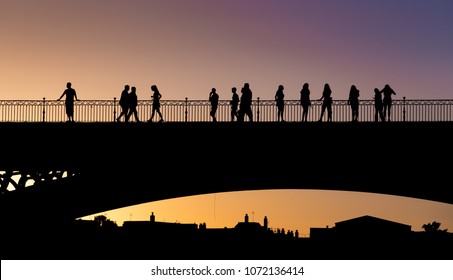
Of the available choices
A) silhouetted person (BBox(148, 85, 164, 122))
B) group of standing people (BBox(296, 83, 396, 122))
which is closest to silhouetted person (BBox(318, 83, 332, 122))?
group of standing people (BBox(296, 83, 396, 122))

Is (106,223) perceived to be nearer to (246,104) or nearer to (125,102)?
(125,102)

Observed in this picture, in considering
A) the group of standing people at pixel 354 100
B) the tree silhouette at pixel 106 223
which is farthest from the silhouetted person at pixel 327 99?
the tree silhouette at pixel 106 223

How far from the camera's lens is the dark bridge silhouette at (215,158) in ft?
149

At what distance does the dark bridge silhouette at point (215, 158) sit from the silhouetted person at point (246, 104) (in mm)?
400

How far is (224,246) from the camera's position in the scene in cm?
6794

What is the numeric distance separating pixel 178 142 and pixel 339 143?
6.05m

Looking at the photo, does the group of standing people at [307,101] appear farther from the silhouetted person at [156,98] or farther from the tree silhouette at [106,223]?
→ the tree silhouette at [106,223]

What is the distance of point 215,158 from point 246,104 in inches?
125

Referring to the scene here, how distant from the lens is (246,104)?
4462cm

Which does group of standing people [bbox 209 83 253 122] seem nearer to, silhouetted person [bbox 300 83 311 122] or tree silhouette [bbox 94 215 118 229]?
silhouetted person [bbox 300 83 311 122]

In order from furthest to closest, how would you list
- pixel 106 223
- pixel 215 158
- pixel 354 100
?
pixel 106 223 → pixel 215 158 → pixel 354 100

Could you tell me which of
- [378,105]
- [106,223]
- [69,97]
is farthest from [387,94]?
[106,223]

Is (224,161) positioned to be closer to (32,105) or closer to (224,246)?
(32,105)
